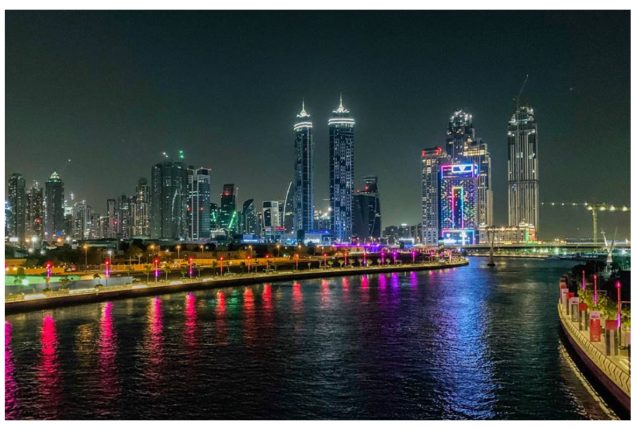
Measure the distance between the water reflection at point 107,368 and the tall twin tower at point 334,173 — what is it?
447 ft

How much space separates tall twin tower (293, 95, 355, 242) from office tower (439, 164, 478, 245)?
22.2m

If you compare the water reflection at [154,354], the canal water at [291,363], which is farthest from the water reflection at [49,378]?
the water reflection at [154,354]

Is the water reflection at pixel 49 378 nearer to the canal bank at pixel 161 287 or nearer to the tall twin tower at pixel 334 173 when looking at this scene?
the canal bank at pixel 161 287

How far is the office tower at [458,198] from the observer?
160m

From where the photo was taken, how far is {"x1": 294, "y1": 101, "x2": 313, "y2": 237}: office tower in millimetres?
160125

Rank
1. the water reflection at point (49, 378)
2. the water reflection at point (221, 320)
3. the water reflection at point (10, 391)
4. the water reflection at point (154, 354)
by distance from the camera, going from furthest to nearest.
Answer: the water reflection at point (221, 320)
the water reflection at point (154, 354)
the water reflection at point (49, 378)
the water reflection at point (10, 391)

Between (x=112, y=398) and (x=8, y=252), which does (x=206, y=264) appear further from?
(x=112, y=398)

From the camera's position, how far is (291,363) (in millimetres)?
14211

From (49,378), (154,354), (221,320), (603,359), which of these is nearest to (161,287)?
(221,320)

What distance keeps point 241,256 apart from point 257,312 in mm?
38404

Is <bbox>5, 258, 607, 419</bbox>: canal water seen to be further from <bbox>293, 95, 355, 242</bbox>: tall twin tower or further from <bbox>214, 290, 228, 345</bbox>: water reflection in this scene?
<bbox>293, 95, 355, 242</bbox>: tall twin tower

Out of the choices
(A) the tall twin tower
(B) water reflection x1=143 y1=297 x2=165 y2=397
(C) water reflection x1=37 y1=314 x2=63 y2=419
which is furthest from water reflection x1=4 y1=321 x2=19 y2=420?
(A) the tall twin tower

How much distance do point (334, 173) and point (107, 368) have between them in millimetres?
157090
